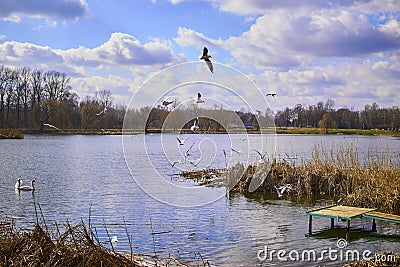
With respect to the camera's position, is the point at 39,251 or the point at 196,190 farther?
the point at 196,190

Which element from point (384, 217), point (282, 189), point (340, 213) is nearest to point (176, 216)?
point (340, 213)

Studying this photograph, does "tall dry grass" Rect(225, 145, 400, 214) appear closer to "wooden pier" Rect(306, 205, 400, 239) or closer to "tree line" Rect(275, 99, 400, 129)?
"wooden pier" Rect(306, 205, 400, 239)

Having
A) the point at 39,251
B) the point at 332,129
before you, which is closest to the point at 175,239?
the point at 39,251

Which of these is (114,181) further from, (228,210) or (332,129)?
(332,129)

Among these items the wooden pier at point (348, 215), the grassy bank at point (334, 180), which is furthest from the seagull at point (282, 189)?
the wooden pier at point (348, 215)

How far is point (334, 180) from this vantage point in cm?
1496

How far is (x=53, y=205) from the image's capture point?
12992 mm

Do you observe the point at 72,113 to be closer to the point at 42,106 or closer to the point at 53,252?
the point at 42,106

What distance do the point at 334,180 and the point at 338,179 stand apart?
0.18 meters

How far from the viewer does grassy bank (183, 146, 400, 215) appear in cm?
1251

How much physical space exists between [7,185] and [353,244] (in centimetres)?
1251

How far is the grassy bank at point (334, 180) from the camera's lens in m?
12.5

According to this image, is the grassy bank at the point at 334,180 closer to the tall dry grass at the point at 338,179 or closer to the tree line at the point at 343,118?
the tall dry grass at the point at 338,179

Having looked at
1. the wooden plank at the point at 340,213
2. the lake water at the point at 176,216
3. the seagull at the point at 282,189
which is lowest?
the lake water at the point at 176,216
